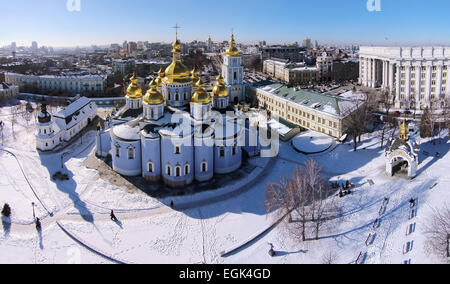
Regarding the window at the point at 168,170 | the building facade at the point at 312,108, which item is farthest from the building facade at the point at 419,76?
the window at the point at 168,170

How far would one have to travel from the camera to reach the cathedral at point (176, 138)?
26.3 meters

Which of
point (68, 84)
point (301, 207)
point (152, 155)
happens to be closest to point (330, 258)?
point (301, 207)

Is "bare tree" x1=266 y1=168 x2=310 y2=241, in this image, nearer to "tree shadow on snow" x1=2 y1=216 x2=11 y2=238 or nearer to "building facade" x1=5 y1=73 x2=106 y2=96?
"tree shadow on snow" x1=2 y1=216 x2=11 y2=238

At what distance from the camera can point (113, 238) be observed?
2033 centimetres

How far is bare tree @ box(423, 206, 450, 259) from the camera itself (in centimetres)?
1725

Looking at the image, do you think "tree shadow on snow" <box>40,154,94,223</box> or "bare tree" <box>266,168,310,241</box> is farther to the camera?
"tree shadow on snow" <box>40,154,94,223</box>

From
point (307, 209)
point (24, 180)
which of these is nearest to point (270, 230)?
point (307, 209)

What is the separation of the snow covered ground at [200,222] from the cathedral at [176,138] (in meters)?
2.53

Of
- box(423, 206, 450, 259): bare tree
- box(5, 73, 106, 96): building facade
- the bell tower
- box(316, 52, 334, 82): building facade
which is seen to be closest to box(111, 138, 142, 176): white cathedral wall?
box(423, 206, 450, 259): bare tree

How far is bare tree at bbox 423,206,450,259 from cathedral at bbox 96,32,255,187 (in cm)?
1414

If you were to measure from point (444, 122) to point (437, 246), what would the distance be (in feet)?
72.8

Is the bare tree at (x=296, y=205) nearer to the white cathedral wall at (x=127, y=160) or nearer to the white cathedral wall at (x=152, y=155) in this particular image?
the white cathedral wall at (x=152, y=155)

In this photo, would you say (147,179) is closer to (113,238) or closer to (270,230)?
(113,238)

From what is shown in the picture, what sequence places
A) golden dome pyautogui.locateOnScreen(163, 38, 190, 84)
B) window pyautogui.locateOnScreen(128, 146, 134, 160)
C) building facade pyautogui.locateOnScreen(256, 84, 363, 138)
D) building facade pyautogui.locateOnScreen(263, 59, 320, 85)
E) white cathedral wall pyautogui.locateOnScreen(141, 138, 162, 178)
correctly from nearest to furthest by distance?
white cathedral wall pyautogui.locateOnScreen(141, 138, 162, 178) < window pyautogui.locateOnScreen(128, 146, 134, 160) < golden dome pyautogui.locateOnScreen(163, 38, 190, 84) < building facade pyautogui.locateOnScreen(256, 84, 363, 138) < building facade pyautogui.locateOnScreen(263, 59, 320, 85)
